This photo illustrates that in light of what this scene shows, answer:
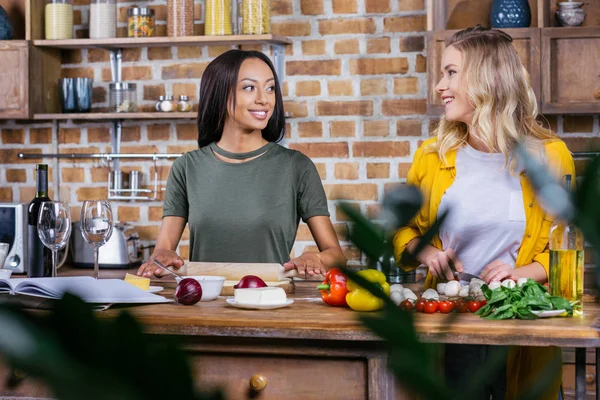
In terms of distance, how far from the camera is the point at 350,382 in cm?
176

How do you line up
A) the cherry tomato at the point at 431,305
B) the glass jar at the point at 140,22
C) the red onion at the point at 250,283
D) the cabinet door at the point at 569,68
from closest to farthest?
the cherry tomato at the point at 431,305, the red onion at the point at 250,283, the cabinet door at the point at 569,68, the glass jar at the point at 140,22

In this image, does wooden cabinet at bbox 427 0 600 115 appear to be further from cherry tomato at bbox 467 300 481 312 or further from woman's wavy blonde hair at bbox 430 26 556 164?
cherry tomato at bbox 467 300 481 312

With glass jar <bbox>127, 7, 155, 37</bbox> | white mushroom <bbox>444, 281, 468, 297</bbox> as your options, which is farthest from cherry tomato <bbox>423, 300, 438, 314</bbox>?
glass jar <bbox>127, 7, 155, 37</bbox>

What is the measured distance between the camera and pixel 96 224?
2.17 metres

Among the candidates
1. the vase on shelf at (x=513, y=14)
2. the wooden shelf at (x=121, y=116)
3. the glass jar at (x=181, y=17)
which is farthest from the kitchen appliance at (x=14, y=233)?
the vase on shelf at (x=513, y=14)

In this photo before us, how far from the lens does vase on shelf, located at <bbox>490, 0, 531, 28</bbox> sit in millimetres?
3305

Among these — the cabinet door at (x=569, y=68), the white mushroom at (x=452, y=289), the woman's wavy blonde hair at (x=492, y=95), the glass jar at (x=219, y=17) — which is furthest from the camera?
the glass jar at (x=219, y=17)

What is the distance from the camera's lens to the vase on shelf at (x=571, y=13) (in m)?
3.29

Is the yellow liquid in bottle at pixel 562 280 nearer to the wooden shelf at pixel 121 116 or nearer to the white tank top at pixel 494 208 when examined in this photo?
the white tank top at pixel 494 208

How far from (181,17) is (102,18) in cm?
37

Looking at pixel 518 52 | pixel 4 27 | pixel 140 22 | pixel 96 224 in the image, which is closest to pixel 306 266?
pixel 96 224

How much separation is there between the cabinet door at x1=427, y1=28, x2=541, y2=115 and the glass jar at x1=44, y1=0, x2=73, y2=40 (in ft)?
5.21

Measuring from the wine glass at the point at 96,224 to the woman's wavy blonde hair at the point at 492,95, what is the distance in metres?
0.91

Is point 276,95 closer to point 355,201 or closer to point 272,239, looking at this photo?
point 272,239
